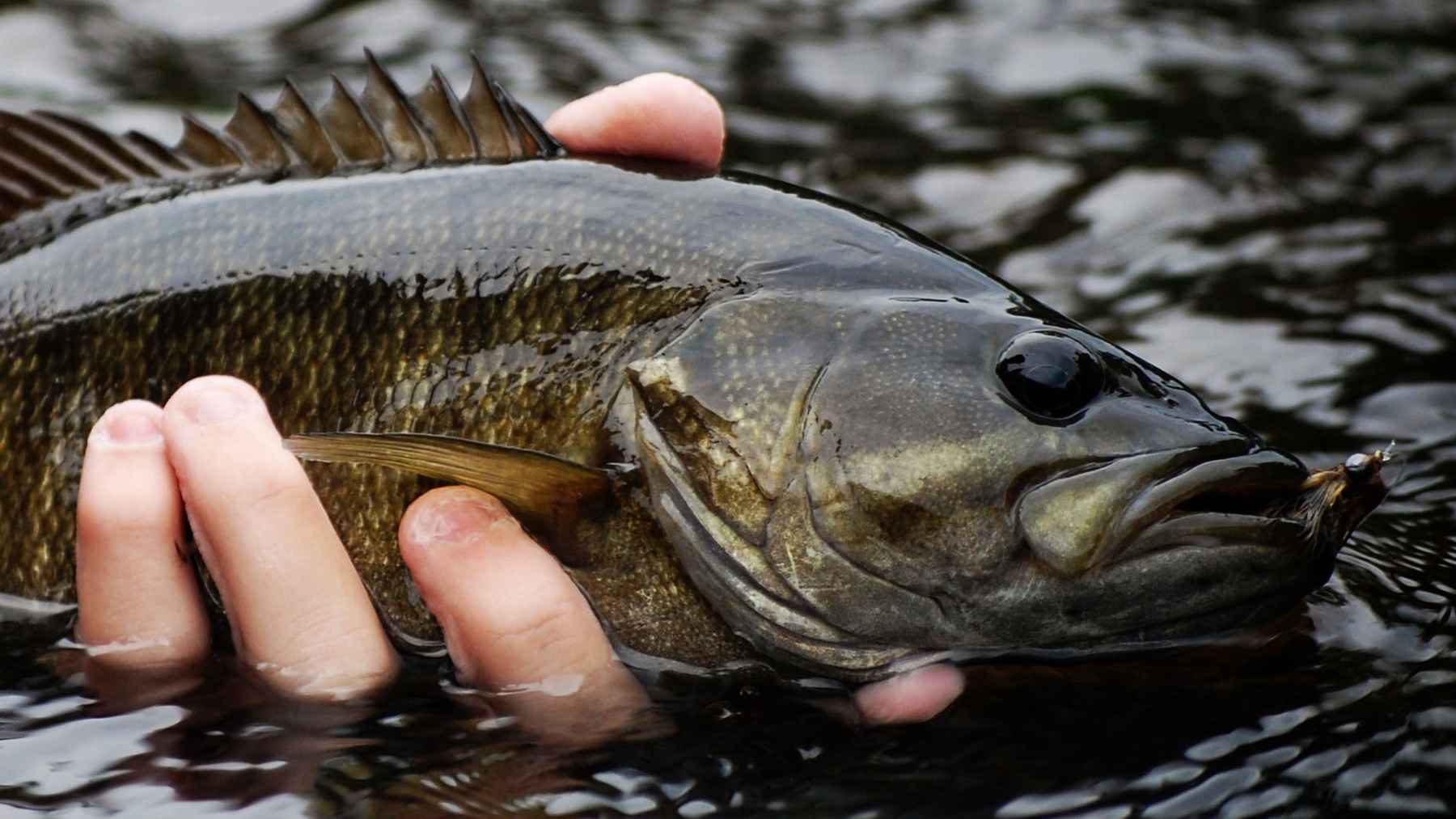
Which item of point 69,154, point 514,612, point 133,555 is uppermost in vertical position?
point 69,154

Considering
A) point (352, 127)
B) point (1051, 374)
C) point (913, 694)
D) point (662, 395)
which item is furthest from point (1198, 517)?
point (352, 127)

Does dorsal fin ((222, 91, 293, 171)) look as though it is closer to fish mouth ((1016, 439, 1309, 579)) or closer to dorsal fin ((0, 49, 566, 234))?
dorsal fin ((0, 49, 566, 234))

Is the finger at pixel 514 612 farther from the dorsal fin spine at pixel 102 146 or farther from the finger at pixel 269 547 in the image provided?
the dorsal fin spine at pixel 102 146

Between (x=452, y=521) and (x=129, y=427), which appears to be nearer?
(x=452, y=521)

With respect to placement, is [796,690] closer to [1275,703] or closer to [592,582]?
[592,582]

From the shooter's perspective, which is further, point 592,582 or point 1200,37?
point 1200,37

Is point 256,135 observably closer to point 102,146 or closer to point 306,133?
point 306,133

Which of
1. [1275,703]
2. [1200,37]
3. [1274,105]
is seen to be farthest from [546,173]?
[1200,37]
